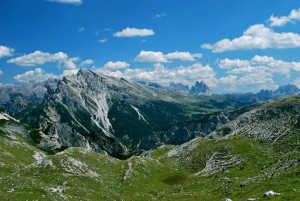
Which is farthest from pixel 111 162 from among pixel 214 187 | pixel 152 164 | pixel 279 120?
pixel 279 120

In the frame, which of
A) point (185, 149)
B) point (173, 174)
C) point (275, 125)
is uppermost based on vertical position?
point (275, 125)

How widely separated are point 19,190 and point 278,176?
1878 inches

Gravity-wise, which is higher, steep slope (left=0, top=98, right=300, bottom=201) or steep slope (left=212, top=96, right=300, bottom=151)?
steep slope (left=212, top=96, right=300, bottom=151)

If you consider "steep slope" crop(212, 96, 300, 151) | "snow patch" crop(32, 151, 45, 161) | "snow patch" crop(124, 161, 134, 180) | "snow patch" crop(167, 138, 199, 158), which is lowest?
"snow patch" crop(32, 151, 45, 161)

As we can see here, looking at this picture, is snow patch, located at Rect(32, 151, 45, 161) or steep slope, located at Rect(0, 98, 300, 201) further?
snow patch, located at Rect(32, 151, 45, 161)

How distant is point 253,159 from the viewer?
106m

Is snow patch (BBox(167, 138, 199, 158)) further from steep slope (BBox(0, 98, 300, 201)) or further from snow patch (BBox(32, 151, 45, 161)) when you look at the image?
snow patch (BBox(32, 151, 45, 161))

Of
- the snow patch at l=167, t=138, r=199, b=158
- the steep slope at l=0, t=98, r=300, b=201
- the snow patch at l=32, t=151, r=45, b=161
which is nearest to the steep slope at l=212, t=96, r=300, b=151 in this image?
the steep slope at l=0, t=98, r=300, b=201

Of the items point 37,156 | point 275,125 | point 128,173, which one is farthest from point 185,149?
point 37,156

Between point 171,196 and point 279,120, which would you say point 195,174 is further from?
point 279,120

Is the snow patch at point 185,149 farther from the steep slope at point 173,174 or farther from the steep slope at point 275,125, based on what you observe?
Answer: the steep slope at point 275,125

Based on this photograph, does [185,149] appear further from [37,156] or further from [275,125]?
[37,156]

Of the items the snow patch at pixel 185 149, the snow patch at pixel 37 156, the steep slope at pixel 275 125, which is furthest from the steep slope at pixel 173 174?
the snow patch at pixel 37 156

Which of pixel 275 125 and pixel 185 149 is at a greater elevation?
pixel 275 125
